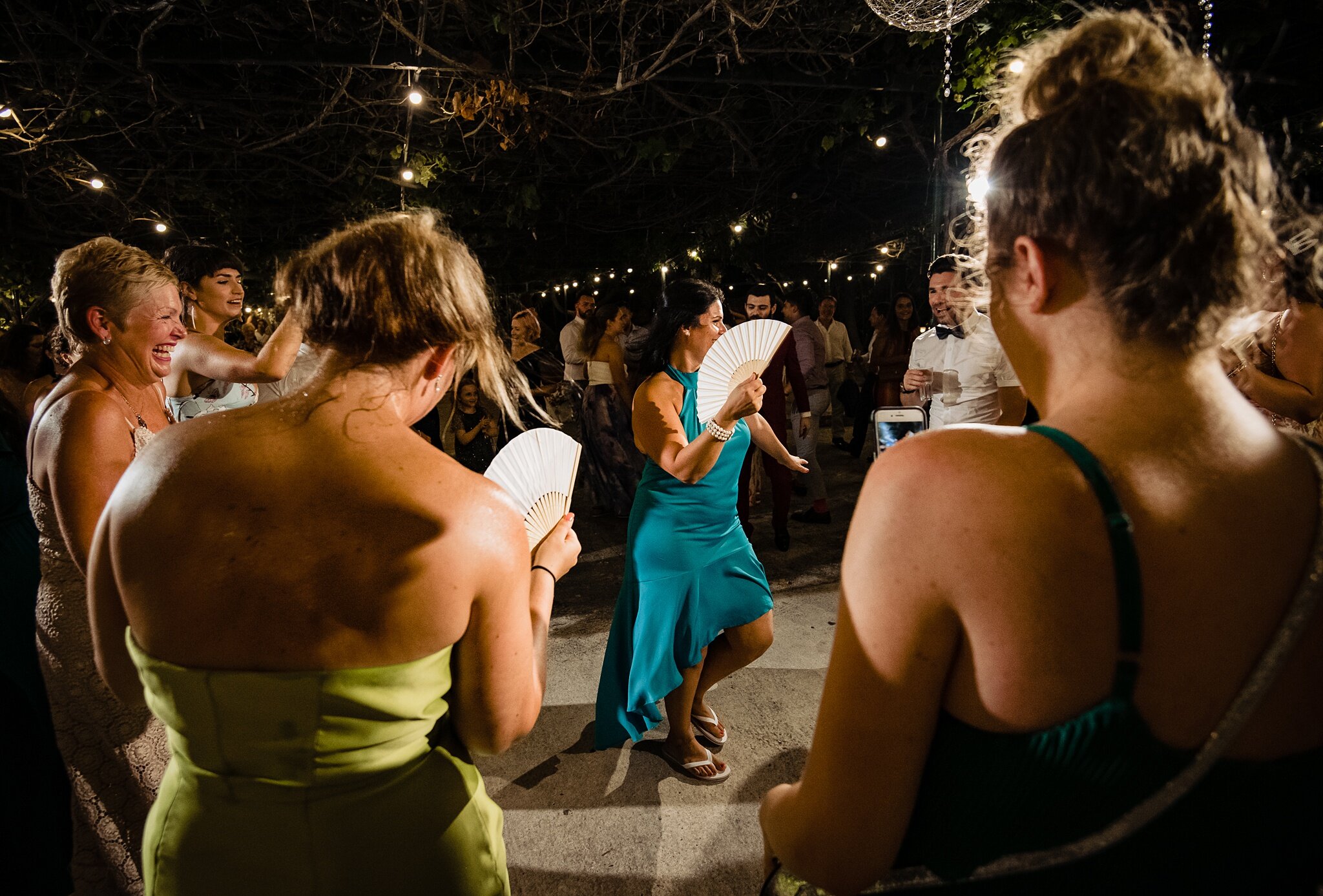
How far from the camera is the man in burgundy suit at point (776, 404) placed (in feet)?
16.4

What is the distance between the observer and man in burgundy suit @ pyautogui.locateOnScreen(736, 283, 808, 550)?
197 inches

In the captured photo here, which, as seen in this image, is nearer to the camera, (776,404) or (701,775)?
(701,775)

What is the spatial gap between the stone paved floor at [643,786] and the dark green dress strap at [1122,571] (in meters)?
1.83

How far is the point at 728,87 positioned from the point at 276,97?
451 cm

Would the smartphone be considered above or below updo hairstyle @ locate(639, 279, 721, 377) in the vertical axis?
below

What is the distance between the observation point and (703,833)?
2.29 m

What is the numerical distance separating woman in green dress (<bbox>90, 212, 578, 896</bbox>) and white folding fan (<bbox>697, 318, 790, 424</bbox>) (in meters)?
1.68

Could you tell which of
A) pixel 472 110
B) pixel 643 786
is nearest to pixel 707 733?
pixel 643 786

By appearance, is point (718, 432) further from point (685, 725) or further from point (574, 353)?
point (574, 353)

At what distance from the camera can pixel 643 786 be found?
8.35 feet

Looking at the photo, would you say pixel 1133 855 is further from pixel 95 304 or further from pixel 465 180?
pixel 465 180

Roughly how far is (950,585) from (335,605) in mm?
810

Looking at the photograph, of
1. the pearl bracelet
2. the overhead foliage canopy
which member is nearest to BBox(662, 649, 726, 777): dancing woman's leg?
the pearl bracelet

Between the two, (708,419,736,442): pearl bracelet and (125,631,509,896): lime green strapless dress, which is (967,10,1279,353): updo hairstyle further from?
(708,419,736,442): pearl bracelet
